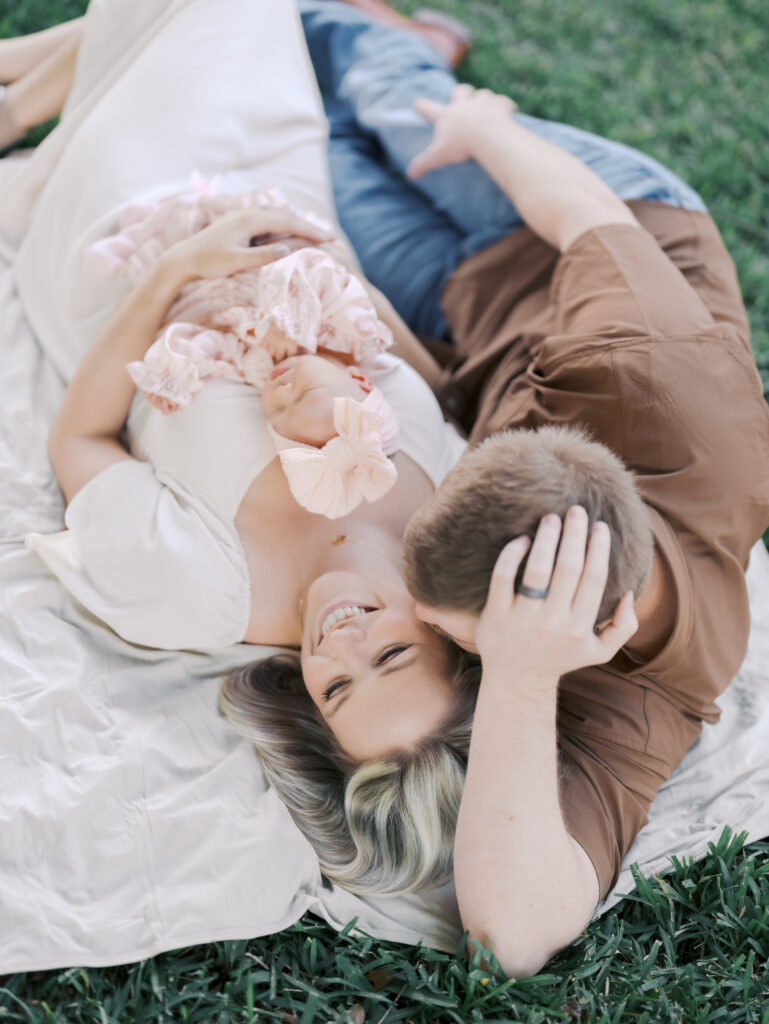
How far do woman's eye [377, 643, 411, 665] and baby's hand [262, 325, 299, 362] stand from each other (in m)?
0.67

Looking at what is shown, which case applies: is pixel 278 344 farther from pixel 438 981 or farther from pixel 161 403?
pixel 438 981

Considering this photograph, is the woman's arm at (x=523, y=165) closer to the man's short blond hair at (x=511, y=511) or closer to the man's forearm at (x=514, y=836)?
the man's short blond hair at (x=511, y=511)

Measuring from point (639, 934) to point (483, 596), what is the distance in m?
0.84

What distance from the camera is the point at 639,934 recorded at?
1787 millimetres

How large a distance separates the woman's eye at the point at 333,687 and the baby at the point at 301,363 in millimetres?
337

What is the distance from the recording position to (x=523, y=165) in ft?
8.04

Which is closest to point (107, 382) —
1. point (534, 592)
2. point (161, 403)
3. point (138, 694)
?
point (161, 403)

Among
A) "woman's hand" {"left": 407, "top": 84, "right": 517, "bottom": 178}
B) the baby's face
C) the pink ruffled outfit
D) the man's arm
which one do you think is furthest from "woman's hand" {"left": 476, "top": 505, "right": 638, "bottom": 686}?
"woman's hand" {"left": 407, "top": 84, "right": 517, "bottom": 178}

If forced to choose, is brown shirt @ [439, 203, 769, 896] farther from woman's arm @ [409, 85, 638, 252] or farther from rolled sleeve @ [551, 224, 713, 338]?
woman's arm @ [409, 85, 638, 252]

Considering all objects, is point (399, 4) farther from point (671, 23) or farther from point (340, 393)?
point (340, 393)

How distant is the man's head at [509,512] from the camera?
1365mm

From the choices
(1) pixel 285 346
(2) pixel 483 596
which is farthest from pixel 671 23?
(2) pixel 483 596

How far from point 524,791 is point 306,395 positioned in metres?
0.87

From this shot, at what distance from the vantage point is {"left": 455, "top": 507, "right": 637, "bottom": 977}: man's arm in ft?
4.74
